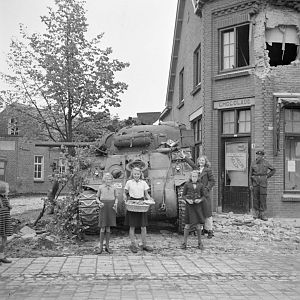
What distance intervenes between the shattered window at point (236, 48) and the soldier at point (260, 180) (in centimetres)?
359

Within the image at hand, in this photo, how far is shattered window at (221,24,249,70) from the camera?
15.5 metres

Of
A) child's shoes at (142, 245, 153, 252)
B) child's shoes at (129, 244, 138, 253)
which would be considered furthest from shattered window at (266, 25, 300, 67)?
child's shoes at (129, 244, 138, 253)

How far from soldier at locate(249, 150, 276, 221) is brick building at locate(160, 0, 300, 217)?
92 centimetres

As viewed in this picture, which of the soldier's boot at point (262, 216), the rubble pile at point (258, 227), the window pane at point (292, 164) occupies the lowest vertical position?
the rubble pile at point (258, 227)

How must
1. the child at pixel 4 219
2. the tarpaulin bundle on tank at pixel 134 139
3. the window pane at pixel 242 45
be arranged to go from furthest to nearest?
the window pane at pixel 242 45 → the tarpaulin bundle on tank at pixel 134 139 → the child at pixel 4 219

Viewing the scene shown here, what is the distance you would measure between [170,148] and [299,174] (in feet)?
16.7

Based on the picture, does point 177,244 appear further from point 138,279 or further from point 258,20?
point 258,20

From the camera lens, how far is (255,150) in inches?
571

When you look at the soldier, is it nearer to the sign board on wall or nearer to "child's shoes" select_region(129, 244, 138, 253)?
"child's shoes" select_region(129, 244, 138, 253)

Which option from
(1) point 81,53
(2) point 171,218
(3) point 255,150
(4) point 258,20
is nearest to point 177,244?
(2) point 171,218

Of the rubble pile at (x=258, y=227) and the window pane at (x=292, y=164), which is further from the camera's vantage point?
the window pane at (x=292, y=164)

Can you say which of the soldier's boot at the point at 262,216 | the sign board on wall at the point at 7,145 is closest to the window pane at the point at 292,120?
the soldier's boot at the point at 262,216

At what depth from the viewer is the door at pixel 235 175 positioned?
14906 millimetres

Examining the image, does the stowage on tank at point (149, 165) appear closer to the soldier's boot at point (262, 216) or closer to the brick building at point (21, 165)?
the soldier's boot at point (262, 216)
